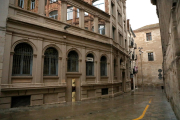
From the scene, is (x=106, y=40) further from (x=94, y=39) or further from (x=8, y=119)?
(x=8, y=119)

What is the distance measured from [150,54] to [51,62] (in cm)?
3025

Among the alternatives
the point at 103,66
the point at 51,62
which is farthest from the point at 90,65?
the point at 51,62

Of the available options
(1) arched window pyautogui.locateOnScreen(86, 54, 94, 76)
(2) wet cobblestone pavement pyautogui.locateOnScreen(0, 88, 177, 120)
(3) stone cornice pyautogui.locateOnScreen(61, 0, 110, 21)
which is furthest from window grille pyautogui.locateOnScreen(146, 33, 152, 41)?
(2) wet cobblestone pavement pyautogui.locateOnScreen(0, 88, 177, 120)

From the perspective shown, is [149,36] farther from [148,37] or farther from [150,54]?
[150,54]

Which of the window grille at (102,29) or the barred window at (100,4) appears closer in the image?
the window grille at (102,29)

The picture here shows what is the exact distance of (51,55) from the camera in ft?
35.8

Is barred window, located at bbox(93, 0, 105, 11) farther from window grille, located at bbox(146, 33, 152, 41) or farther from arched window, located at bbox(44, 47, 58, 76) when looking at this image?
window grille, located at bbox(146, 33, 152, 41)

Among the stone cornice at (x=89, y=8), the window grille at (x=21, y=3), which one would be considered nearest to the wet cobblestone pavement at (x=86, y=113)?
→ the window grille at (x=21, y=3)

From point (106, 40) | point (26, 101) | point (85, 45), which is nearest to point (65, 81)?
point (26, 101)

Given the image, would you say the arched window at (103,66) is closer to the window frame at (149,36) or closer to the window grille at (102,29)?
the window grille at (102,29)

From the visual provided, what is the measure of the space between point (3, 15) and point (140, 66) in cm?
3301

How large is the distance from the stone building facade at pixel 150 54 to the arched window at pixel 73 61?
25296 mm

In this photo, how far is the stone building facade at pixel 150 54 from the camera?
3294 centimetres

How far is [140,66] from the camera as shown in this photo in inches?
1389
